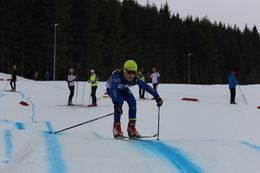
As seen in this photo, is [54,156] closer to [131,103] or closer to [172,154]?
[172,154]

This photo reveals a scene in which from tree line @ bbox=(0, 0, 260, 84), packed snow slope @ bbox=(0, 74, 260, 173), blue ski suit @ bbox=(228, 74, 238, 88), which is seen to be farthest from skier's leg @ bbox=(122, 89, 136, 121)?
tree line @ bbox=(0, 0, 260, 84)

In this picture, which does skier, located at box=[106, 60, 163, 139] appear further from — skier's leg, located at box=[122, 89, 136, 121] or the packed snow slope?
the packed snow slope

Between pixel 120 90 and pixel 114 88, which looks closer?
pixel 114 88

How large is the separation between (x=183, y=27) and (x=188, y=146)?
83.3m

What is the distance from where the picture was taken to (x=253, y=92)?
31016mm

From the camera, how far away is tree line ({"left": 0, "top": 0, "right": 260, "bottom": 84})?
5506 cm

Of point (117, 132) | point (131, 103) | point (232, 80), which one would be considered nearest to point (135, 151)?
point (117, 132)

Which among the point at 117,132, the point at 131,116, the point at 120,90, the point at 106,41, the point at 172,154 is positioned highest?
the point at 106,41

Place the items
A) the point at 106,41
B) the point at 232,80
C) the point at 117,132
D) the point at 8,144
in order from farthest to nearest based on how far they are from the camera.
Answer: the point at 106,41 → the point at 232,80 → the point at 117,132 → the point at 8,144

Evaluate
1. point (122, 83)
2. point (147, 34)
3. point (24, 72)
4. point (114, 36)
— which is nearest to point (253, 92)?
point (122, 83)

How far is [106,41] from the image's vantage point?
6938 cm

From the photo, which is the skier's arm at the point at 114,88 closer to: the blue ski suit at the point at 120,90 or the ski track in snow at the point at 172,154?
the blue ski suit at the point at 120,90

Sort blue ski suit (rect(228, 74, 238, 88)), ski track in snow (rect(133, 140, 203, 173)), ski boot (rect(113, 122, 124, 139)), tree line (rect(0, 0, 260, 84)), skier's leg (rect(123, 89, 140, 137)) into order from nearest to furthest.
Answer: ski track in snow (rect(133, 140, 203, 173)), ski boot (rect(113, 122, 124, 139)), skier's leg (rect(123, 89, 140, 137)), blue ski suit (rect(228, 74, 238, 88)), tree line (rect(0, 0, 260, 84))

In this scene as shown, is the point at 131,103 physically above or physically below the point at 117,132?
above
